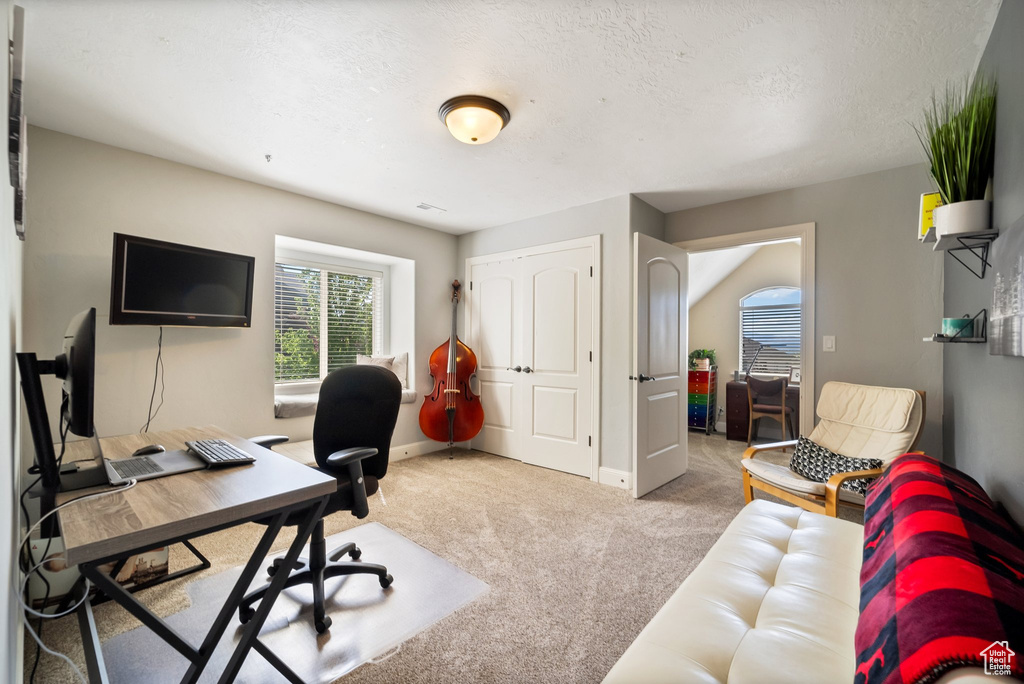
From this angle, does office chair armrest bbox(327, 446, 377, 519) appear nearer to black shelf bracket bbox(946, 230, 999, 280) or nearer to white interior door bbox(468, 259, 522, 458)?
black shelf bracket bbox(946, 230, 999, 280)

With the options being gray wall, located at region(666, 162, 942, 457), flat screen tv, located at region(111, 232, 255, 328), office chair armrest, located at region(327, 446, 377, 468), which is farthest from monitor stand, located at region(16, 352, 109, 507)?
gray wall, located at region(666, 162, 942, 457)

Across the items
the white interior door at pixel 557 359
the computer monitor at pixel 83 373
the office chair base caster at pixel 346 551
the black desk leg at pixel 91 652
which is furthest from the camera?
the white interior door at pixel 557 359

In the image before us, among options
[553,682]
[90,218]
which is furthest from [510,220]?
[553,682]

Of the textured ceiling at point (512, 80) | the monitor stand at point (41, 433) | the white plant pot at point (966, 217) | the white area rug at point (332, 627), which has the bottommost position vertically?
the white area rug at point (332, 627)

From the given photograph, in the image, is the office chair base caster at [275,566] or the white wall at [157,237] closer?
the office chair base caster at [275,566]

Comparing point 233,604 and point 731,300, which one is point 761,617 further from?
point 731,300

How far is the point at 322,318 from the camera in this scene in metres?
4.00

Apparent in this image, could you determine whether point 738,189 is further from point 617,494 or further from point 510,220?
point 617,494

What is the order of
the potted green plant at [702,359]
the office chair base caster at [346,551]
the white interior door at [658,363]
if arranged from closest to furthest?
the office chair base caster at [346,551]
the white interior door at [658,363]
the potted green plant at [702,359]

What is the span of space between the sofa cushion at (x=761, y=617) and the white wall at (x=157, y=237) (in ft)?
9.88

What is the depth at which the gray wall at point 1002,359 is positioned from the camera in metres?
1.16

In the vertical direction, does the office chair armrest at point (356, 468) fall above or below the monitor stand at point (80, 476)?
below

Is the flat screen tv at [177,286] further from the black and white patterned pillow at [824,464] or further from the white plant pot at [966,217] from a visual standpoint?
the black and white patterned pillow at [824,464]

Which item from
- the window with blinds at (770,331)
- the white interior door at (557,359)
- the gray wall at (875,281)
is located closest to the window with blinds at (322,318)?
the white interior door at (557,359)
